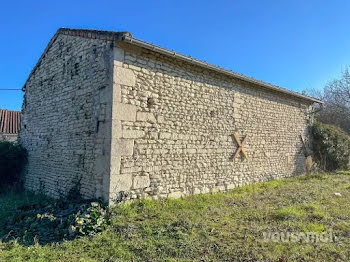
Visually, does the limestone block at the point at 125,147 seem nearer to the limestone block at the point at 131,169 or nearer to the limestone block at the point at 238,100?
the limestone block at the point at 131,169

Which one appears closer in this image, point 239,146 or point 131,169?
point 131,169

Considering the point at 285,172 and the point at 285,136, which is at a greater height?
the point at 285,136

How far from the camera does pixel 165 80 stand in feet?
21.1

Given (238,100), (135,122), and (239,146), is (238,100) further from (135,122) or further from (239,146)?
(135,122)

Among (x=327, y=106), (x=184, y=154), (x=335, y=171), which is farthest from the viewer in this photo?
(x=327, y=106)

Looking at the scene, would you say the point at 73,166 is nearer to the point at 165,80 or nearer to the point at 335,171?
the point at 165,80

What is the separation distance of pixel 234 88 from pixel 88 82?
474 cm

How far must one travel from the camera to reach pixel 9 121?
618 inches

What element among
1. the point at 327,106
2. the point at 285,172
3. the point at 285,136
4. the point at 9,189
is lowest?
the point at 9,189

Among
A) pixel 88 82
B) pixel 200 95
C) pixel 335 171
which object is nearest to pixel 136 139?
pixel 88 82

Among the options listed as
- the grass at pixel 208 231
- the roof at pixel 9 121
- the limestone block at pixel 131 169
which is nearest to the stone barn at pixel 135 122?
the limestone block at pixel 131 169

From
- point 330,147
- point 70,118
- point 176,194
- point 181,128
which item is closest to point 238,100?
point 181,128

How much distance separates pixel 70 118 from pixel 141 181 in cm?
272

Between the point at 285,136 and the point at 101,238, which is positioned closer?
the point at 101,238
